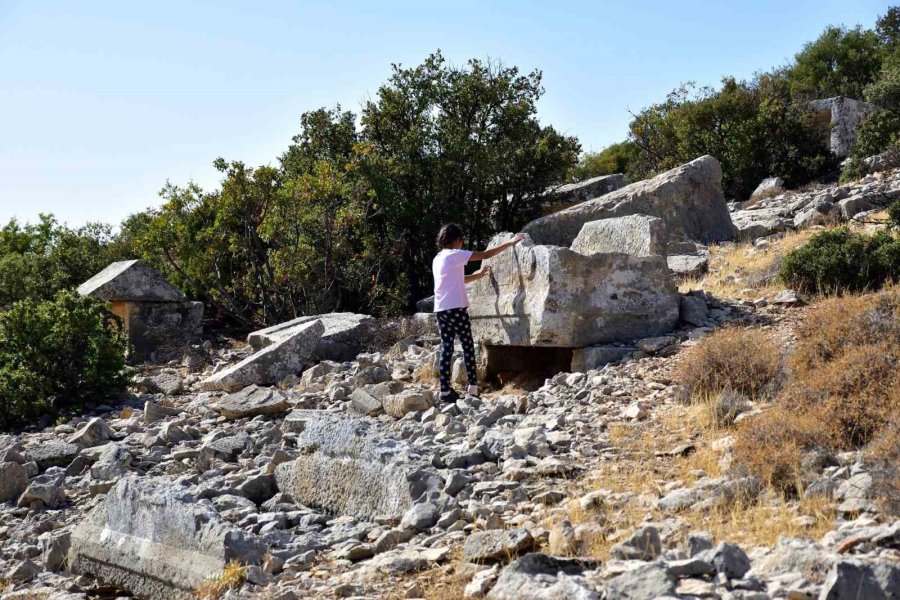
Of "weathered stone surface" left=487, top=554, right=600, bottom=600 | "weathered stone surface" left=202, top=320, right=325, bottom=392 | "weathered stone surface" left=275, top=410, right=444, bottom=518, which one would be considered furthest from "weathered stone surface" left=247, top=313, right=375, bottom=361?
"weathered stone surface" left=487, top=554, right=600, bottom=600

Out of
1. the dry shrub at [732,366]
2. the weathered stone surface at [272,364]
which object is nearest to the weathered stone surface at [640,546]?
the dry shrub at [732,366]

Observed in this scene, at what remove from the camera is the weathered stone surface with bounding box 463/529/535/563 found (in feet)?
14.1

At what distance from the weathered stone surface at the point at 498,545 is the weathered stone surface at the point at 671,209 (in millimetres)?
8921

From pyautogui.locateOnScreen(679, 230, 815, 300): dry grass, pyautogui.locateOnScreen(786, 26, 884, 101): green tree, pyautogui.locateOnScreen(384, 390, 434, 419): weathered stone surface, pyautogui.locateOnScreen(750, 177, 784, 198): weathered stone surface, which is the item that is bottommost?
pyautogui.locateOnScreen(384, 390, 434, 419): weathered stone surface

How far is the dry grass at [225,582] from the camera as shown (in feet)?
15.3

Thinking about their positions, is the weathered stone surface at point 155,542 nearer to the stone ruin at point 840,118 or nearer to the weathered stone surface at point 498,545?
the weathered stone surface at point 498,545

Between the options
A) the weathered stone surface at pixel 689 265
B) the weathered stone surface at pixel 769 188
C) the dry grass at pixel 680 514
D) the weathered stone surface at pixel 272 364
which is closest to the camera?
the dry grass at pixel 680 514

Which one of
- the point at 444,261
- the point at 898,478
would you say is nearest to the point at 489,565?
the point at 898,478

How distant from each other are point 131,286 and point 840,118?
54.2ft

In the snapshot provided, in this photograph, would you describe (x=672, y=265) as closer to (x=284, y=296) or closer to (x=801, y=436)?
A: (x=284, y=296)

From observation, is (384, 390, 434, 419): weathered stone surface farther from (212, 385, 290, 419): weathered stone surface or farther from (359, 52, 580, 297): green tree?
(359, 52, 580, 297): green tree

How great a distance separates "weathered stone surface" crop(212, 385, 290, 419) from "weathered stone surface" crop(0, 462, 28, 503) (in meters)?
1.86

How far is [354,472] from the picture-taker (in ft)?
18.6

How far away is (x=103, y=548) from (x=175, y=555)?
29.4 inches
